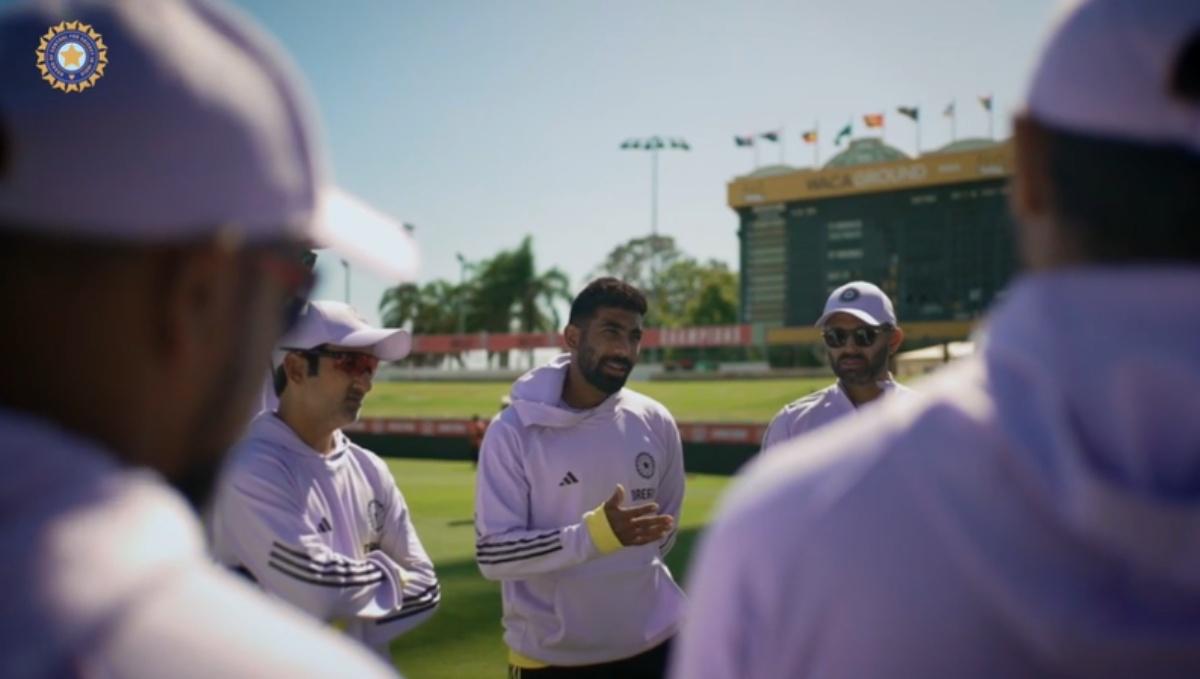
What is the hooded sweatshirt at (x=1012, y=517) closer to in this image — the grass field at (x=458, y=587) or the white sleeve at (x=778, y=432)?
the white sleeve at (x=778, y=432)

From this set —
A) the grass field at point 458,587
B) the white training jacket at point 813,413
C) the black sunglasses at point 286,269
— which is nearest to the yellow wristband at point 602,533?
the white training jacket at point 813,413

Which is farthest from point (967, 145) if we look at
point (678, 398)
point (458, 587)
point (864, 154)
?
point (458, 587)

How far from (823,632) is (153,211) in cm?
90

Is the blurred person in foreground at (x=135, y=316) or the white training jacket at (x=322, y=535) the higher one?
the blurred person in foreground at (x=135, y=316)

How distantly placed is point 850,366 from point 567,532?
2.26m

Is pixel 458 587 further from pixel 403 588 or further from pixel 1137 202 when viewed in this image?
pixel 1137 202

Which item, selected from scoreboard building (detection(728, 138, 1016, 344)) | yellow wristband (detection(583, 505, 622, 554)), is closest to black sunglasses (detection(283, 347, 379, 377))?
yellow wristband (detection(583, 505, 622, 554))

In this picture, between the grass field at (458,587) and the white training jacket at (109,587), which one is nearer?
the white training jacket at (109,587)

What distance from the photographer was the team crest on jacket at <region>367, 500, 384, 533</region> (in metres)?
4.41

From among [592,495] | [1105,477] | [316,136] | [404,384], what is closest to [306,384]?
[592,495]

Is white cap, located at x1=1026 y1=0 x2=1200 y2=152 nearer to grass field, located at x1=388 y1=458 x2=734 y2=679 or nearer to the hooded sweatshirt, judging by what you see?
the hooded sweatshirt

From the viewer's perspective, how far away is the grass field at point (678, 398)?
150 ft

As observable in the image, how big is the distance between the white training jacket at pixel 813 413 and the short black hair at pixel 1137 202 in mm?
4913

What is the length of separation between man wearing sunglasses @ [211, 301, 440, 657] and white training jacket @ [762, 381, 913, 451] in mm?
2452
